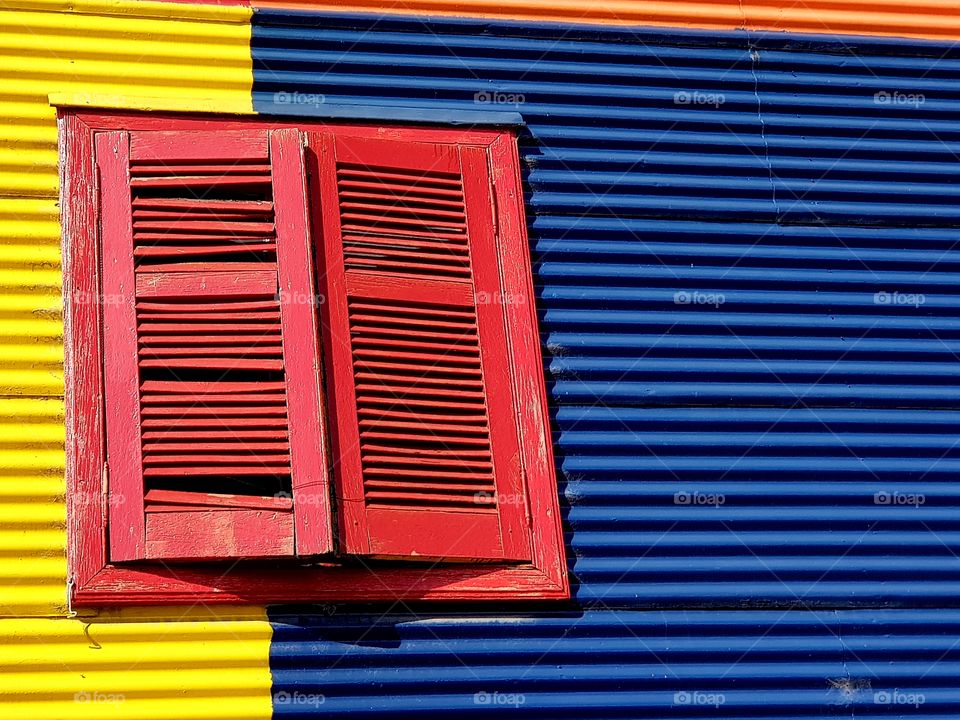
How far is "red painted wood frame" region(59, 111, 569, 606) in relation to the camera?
18.1 ft

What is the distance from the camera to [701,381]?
6.43 meters

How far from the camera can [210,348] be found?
19.2ft

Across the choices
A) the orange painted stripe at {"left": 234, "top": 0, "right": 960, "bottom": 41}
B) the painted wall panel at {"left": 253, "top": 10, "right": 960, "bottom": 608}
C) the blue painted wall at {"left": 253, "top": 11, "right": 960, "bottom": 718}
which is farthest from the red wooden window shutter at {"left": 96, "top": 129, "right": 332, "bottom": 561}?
the orange painted stripe at {"left": 234, "top": 0, "right": 960, "bottom": 41}

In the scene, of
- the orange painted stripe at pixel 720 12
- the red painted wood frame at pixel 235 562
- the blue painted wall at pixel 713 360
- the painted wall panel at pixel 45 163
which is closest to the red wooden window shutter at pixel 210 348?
the red painted wood frame at pixel 235 562

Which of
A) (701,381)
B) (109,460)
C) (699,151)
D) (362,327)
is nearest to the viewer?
(109,460)

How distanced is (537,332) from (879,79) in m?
2.45

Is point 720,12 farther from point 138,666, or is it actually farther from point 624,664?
point 138,666

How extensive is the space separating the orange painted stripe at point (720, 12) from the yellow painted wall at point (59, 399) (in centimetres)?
59

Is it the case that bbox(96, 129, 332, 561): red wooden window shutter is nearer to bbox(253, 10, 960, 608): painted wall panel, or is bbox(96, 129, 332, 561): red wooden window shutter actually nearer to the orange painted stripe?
bbox(253, 10, 960, 608): painted wall panel

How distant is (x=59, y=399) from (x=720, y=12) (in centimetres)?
380

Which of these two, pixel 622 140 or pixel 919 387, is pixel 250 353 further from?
pixel 919 387

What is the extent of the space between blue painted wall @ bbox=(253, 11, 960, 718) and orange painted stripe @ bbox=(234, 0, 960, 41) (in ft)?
0.26

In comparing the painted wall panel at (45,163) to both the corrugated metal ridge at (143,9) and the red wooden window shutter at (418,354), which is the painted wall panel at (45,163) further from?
the red wooden window shutter at (418,354)

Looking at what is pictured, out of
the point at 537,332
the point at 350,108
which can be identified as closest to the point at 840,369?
the point at 537,332
